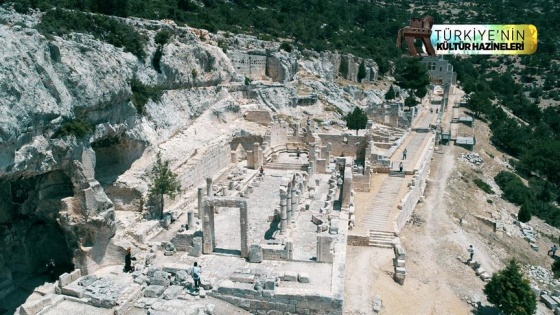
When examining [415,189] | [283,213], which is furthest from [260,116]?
[283,213]

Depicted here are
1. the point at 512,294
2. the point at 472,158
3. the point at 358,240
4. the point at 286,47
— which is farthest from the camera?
the point at 286,47

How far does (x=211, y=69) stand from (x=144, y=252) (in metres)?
23.0

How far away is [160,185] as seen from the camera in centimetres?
2239

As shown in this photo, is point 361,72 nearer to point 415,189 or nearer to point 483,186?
point 483,186

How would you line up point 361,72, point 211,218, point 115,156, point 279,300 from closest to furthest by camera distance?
point 279,300 → point 211,218 → point 115,156 → point 361,72

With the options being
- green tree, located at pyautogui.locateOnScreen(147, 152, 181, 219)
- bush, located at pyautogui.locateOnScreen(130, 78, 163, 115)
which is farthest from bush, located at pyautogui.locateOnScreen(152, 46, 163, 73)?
green tree, located at pyautogui.locateOnScreen(147, 152, 181, 219)

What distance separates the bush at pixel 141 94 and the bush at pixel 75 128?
683 cm

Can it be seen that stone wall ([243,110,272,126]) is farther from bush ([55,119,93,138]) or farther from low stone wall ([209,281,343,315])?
low stone wall ([209,281,343,315])

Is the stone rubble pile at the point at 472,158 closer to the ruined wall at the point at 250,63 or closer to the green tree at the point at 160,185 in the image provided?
the ruined wall at the point at 250,63

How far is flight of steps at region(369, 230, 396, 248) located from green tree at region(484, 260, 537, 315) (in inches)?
213

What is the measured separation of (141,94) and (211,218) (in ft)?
35.0

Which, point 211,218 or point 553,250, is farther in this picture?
point 553,250

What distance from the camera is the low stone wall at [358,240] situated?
23500 millimetres

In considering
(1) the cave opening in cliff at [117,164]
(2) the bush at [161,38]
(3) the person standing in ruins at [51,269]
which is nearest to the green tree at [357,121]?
(2) the bush at [161,38]
